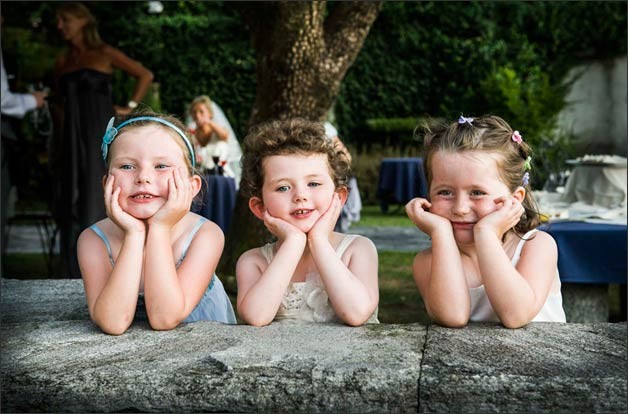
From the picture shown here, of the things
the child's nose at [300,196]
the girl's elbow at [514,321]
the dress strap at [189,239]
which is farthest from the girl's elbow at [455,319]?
the dress strap at [189,239]

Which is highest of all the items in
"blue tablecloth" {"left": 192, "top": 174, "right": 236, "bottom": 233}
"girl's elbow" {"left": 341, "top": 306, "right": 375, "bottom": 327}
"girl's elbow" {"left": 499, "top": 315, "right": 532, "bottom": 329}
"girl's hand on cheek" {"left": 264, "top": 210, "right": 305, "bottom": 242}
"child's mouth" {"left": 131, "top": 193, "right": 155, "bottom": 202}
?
"child's mouth" {"left": 131, "top": 193, "right": 155, "bottom": 202}

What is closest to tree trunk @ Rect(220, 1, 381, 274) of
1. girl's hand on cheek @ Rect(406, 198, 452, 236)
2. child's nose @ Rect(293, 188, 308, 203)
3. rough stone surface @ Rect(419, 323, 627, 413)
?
child's nose @ Rect(293, 188, 308, 203)

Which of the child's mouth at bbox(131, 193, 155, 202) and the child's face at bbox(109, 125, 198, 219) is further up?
the child's face at bbox(109, 125, 198, 219)

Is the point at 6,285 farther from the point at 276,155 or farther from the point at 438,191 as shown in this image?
the point at 438,191

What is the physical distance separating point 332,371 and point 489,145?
3.18 feet

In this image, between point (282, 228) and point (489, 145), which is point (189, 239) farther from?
point (489, 145)

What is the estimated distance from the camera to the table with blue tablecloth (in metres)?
4.38

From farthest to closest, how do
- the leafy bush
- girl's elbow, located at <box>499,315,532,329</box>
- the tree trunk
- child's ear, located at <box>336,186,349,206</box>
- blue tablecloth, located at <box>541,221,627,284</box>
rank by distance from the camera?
the leafy bush < the tree trunk < blue tablecloth, located at <box>541,221,627,284</box> < child's ear, located at <box>336,186,349,206</box> < girl's elbow, located at <box>499,315,532,329</box>

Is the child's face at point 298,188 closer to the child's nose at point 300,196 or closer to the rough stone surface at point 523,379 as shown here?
the child's nose at point 300,196

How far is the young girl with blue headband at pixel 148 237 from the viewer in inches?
92.0

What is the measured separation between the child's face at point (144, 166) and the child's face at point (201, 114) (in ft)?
23.1

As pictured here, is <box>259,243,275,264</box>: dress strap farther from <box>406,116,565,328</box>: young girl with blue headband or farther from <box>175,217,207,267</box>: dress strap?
<box>406,116,565,328</box>: young girl with blue headband

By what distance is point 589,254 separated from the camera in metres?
4.44

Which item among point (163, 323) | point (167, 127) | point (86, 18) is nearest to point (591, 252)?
point (167, 127)
